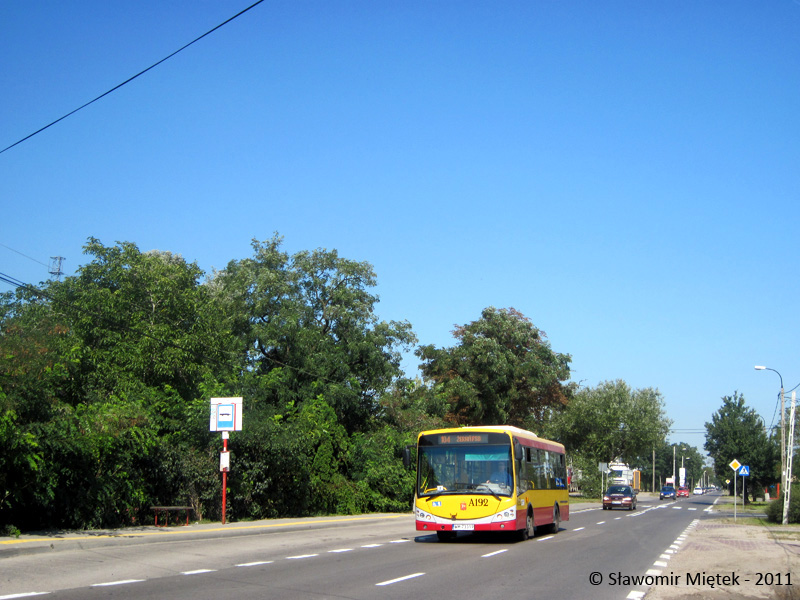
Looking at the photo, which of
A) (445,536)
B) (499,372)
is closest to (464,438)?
(445,536)

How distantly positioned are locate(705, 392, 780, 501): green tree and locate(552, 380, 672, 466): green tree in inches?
247

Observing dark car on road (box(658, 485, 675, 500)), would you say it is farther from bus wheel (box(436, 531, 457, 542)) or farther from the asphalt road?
bus wheel (box(436, 531, 457, 542))

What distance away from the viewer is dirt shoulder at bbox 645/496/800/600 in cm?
1116

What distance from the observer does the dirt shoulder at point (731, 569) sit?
11164 millimetres

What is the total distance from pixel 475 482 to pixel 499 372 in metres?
31.8

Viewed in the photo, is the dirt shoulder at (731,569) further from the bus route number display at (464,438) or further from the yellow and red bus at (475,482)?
the bus route number display at (464,438)

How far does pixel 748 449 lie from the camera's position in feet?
206

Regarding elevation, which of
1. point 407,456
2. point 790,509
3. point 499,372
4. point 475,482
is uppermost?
point 499,372

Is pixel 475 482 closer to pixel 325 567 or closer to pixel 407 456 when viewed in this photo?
pixel 407 456

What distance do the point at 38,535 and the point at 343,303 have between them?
26542mm

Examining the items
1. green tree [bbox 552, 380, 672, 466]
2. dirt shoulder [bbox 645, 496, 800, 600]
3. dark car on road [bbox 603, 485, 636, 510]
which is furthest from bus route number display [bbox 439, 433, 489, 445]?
green tree [bbox 552, 380, 672, 466]

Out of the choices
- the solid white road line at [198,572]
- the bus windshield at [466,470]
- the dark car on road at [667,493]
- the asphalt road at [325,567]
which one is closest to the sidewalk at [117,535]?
the asphalt road at [325,567]

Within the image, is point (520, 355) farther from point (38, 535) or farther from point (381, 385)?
point (38, 535)

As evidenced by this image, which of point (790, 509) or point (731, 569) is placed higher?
point (731, 569)
